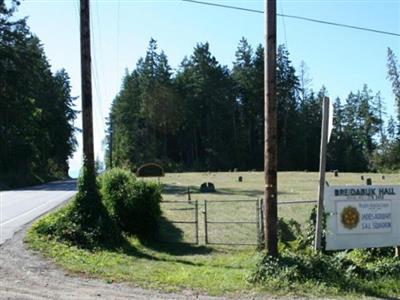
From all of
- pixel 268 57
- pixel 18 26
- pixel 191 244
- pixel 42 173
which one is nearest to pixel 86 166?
pixel 191 244

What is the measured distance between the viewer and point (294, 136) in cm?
10838

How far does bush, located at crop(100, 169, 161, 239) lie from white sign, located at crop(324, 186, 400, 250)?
888 centimetres

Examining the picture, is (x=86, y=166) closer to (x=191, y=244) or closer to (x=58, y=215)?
(x=58, y=215)

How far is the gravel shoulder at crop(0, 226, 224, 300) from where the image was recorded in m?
9.28

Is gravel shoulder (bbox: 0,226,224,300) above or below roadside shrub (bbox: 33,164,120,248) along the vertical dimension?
below

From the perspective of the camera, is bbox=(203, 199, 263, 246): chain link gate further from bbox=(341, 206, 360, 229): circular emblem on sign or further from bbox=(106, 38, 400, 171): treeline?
bbox=(106, 38, 400, 171): treeline

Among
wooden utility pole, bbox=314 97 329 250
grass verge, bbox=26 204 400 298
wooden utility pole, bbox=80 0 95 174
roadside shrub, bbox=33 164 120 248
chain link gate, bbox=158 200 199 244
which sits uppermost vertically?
wooden utility pole, bbox=80 0 95 174

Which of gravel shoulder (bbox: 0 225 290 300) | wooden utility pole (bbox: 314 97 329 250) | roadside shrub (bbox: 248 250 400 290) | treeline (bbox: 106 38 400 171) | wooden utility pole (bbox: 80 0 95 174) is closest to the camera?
gravel shoulder (bbox: 0 225 290 300)

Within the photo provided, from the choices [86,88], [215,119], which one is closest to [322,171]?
[86,88]

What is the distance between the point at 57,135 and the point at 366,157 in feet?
191

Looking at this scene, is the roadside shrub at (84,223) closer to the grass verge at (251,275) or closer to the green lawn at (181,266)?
the green lawn at (181,266)

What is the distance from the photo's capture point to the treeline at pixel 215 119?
104 metres

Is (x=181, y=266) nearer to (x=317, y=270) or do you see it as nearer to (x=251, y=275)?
(x=251, y=275)

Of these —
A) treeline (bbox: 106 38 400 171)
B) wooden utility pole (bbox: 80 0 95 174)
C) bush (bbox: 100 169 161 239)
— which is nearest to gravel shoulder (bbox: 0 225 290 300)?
wooden utility pole (bbox: 80 0 95 174)
